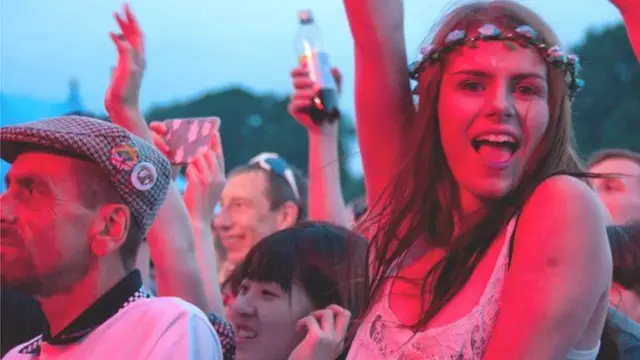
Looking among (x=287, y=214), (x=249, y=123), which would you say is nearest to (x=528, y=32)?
(x=287, y=214)

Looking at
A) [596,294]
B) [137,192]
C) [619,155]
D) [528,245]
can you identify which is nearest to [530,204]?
[528,245]

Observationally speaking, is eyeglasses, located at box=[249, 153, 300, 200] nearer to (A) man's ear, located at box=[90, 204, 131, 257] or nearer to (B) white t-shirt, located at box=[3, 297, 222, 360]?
(A) man's ear, located at box=[90, 204, 131, 257]

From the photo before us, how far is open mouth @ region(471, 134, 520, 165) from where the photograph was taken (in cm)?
189

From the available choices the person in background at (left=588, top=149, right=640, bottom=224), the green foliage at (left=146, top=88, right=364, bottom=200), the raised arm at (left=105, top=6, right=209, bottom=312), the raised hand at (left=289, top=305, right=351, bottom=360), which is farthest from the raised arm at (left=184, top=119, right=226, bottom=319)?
the green foliage at (left=146, top=88, right=364, bottom=200)

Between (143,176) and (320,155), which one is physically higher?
(143,176)

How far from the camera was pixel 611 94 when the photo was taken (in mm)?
27047

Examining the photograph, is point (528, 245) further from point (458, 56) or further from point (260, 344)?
point (260, 344)

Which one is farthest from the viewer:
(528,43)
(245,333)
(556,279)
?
(245,333)

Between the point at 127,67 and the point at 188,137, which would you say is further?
the point at 188,137

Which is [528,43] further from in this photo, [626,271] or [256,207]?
[256,207]

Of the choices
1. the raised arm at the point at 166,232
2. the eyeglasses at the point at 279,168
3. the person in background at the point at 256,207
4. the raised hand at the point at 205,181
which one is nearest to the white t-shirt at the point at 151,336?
the raised arm at the point at 166,232

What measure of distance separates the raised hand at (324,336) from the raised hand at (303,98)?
1.28 m

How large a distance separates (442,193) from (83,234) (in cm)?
80

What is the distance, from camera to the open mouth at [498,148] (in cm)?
189
